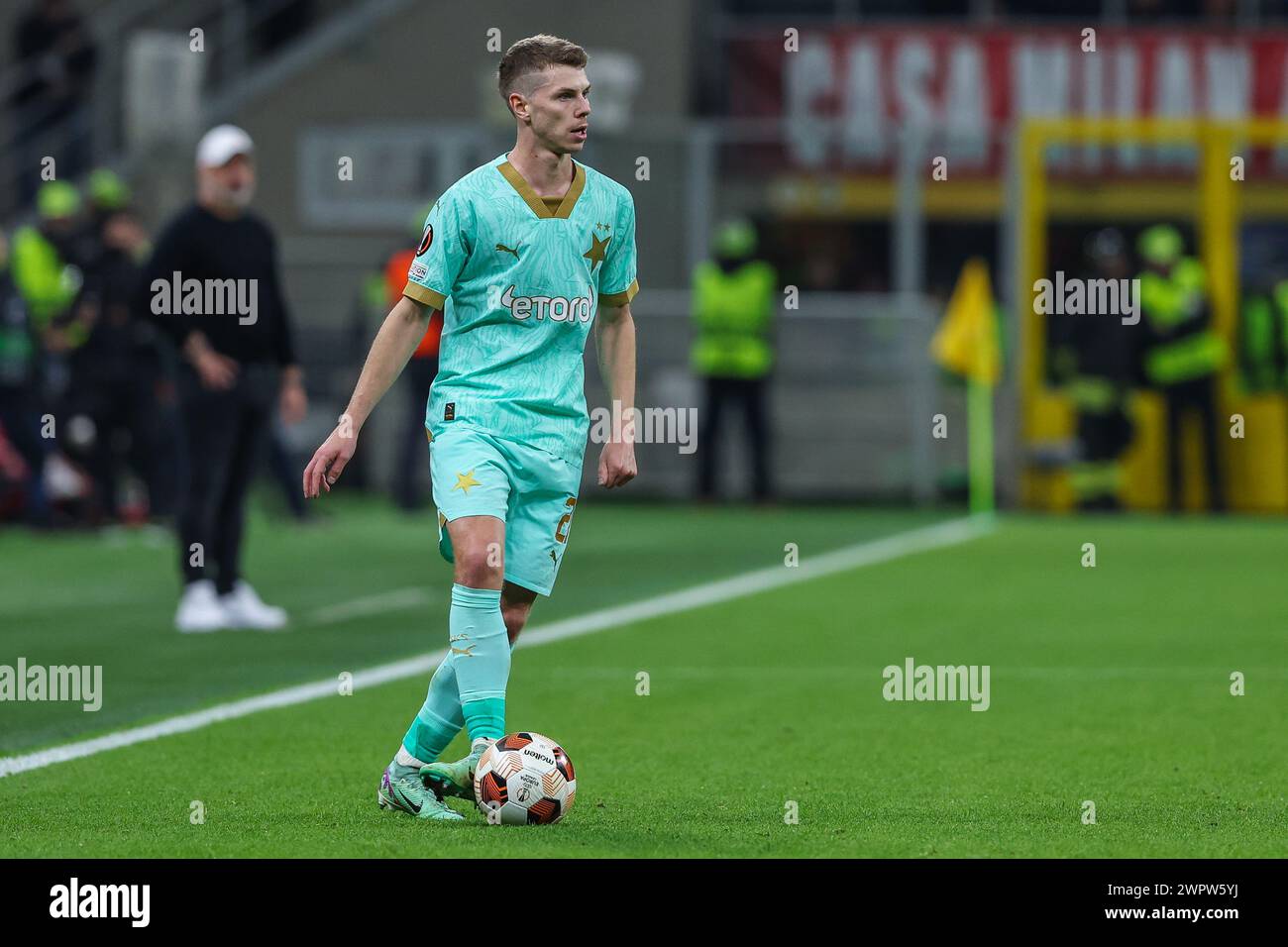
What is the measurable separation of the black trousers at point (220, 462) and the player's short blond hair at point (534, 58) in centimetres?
534

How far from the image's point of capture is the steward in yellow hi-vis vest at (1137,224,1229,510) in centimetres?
→ 2125

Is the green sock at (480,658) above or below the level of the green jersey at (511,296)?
below

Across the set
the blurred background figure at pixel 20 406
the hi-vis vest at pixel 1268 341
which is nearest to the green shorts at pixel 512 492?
the blurred background figure at pixel 20 406

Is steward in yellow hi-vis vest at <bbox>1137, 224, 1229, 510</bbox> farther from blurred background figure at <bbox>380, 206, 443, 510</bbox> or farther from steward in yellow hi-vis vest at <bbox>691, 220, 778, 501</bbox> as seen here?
blurred background figure at <bbox>380, 206, 443, 510</bbox>

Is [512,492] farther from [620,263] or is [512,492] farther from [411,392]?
[411,392]

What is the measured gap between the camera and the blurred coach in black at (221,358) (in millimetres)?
11531

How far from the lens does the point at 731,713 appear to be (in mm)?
8867

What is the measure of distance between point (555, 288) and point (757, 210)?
1984cm

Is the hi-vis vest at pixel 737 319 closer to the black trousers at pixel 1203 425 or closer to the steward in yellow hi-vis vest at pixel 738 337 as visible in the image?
the steward in yellow hi-vis vest at pixel 738 337

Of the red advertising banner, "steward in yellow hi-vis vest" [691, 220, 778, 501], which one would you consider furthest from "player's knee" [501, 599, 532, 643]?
the red advertising banner

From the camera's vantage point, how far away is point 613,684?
9641mm

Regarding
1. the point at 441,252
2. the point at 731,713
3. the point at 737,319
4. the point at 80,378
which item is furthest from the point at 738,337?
the point at 441,252
